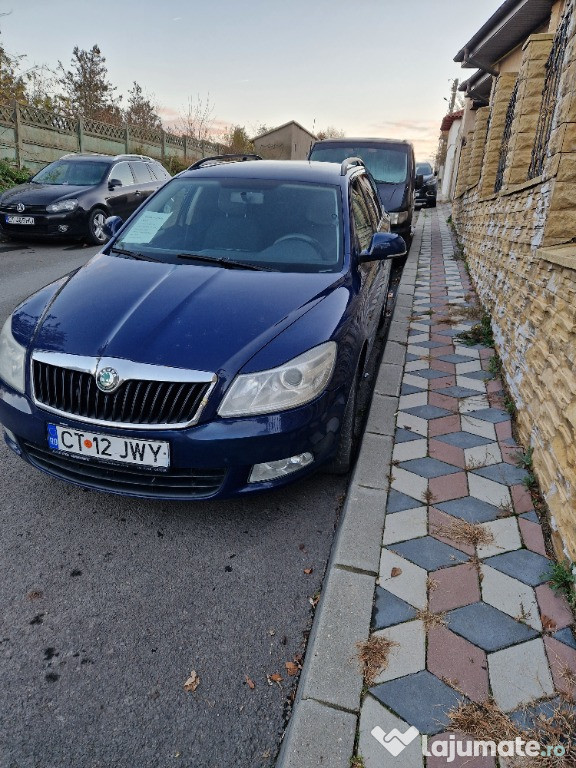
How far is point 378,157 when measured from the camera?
32.2ft

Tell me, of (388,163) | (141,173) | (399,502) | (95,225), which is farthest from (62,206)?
(399,502)

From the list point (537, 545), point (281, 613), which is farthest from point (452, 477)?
point (281, 613)

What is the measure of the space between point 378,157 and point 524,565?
9.04 m

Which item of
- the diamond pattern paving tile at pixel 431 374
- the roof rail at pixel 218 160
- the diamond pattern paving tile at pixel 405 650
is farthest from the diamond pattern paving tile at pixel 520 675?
the roof rail at pixel 218 160

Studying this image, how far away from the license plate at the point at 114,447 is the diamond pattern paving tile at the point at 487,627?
1.31 meters

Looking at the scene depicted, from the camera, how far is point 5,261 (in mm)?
8453

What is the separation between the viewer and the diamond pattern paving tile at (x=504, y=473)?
294cm

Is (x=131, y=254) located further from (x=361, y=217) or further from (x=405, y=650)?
(x=405, y=650)

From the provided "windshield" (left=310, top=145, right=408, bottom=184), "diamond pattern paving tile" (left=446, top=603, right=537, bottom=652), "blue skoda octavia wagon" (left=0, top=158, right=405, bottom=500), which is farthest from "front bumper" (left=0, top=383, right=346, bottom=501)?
"windshield" (left=310, top=145, right=408, bottom=184)

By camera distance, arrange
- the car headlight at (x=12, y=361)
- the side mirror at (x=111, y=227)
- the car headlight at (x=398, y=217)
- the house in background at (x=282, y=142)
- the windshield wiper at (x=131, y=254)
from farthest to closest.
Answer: the house in background at (x=282, y=142)
the car headlight at (x=398, y=217)
the side mirror at (x=111, y=227)
the windshield wiper at (x=131, y=254)
the car headlight at (x=12, y=361)

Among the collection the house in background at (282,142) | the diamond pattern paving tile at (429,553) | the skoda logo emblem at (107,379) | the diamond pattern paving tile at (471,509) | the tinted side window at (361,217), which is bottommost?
the diamond pattern paving tile at (429,553)

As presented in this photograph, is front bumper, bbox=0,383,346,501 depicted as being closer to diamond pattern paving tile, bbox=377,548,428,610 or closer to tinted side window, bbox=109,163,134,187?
diamond pattern paving tile, bbox=377,548,428,610

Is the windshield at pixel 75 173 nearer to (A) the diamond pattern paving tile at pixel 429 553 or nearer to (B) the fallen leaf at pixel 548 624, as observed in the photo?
(A) the diamond pattern paving tile at pixel 429 553

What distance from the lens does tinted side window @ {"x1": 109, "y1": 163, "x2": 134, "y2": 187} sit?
1089 cm
